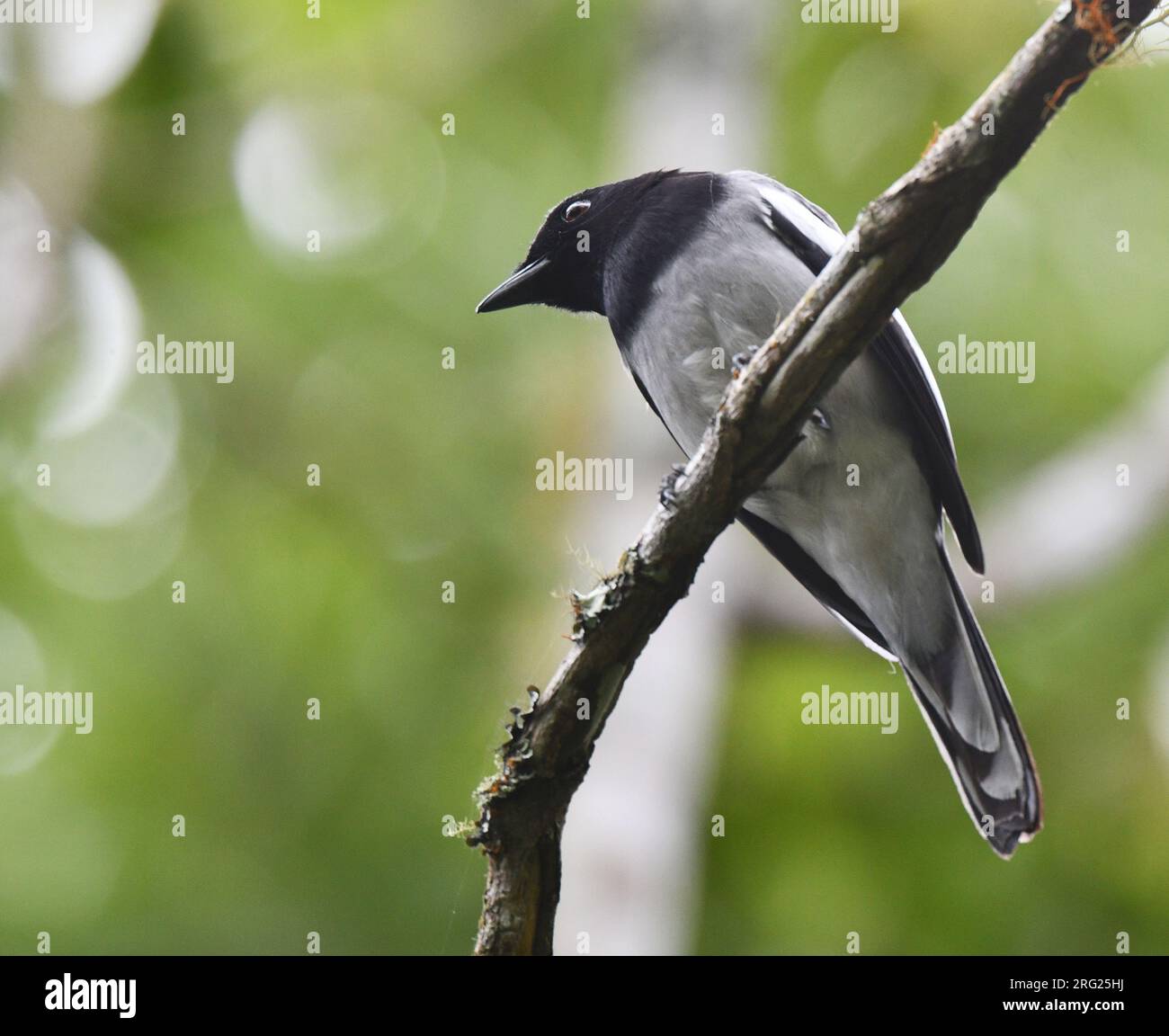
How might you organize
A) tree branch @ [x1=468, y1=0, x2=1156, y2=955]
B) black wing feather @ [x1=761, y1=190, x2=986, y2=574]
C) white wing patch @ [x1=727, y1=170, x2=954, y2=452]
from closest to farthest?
tree branch @ [x1=468, y1=0, x2=1156, y2=955] → black wing feather @ [x1=761, y1=190, x2=986, y2=574] → white wing patch @ [x1=727, y1=170, x2=954, y2=452]

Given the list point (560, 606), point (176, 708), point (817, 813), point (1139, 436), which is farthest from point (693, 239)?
point (176, 708)

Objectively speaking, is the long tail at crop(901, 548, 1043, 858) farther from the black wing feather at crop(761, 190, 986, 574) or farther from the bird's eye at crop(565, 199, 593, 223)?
the bird's eye at crop(565, 199, 593, 223)

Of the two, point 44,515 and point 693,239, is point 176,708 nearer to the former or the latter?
point 44,515

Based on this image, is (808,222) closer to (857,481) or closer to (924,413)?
(924,413)

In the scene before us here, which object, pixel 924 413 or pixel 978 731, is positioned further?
pixel 978 731

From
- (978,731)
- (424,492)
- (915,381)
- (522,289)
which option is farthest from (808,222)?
(424,492)

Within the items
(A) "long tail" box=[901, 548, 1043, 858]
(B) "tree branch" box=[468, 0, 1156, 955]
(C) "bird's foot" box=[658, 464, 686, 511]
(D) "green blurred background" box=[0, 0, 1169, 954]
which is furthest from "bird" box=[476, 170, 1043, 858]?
(D) "green blurred background" box=[0, 0, 1169, 954]

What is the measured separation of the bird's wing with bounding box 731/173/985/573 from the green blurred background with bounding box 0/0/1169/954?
2.28 m

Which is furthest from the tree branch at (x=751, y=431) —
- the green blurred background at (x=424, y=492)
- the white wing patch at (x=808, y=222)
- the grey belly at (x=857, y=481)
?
the green blurred background at (x=424, y=492)

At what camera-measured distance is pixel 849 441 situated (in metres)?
3.56

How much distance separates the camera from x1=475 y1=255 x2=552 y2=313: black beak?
4.29 meters

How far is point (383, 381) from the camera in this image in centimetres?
784

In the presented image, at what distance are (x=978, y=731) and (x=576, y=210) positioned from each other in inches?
85.5

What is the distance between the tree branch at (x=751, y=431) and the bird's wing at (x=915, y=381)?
1.22 metres
